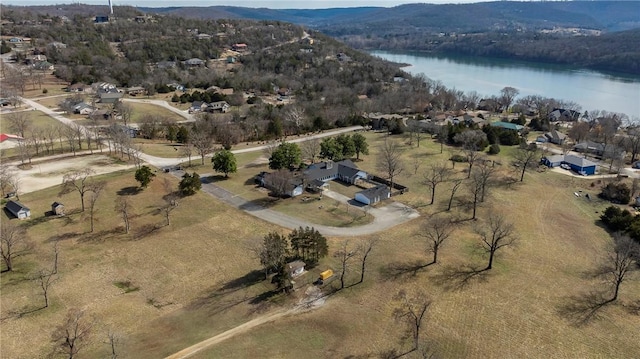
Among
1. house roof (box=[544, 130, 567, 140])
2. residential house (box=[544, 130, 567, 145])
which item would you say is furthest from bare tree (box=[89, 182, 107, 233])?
house roof (box=[544, 130, 567, 140])

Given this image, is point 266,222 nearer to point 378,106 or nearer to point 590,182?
point 590,182

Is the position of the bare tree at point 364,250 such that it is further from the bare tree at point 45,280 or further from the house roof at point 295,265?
the bare tree at point 45,280

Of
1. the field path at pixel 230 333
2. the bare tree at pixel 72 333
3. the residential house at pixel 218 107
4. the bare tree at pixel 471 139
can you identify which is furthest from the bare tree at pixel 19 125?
the bare tree at pixel 471 139

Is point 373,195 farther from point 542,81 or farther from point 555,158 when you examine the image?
point 542,81

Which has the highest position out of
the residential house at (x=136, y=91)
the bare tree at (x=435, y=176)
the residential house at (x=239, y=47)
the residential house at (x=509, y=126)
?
the residential house at (x=239, y=47)

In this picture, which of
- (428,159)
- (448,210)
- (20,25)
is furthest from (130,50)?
(448,210)

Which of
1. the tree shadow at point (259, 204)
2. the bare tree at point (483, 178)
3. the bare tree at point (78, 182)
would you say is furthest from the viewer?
the bare tree at point (483, 178)

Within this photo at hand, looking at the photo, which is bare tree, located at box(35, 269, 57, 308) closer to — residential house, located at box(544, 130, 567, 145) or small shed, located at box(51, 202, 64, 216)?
small shed, located at box(51, 202, 64, 216)
